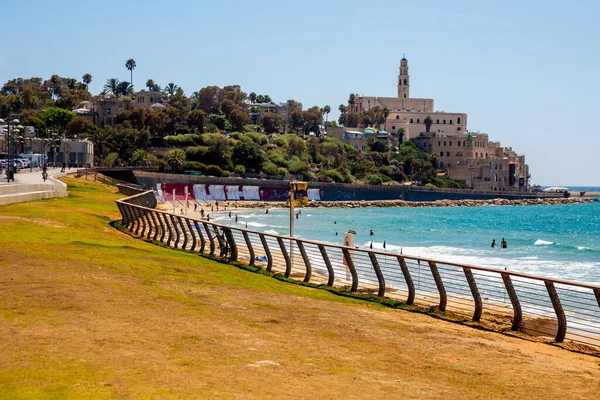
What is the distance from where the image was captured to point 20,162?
3625 inches

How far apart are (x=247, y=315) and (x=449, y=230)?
3132 inches

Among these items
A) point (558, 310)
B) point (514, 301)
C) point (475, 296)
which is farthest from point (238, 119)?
point (558, 310)

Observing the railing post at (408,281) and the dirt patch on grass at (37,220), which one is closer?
the railing post at (408,281)

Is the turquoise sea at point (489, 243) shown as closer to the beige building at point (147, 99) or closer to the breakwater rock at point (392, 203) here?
the breakwater rock at point (392, 203)

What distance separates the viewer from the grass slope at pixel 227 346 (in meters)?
8.29

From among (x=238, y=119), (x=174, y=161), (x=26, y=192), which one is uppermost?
(x=238, y=119)

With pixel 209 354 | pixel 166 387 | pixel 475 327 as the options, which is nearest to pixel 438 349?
pixel 475 327

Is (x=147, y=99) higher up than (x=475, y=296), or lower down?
higher up

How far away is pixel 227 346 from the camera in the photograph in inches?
395

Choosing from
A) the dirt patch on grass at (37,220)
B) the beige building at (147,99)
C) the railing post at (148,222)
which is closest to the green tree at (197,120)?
the beige building at (147,99)

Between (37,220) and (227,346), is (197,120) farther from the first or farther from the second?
(227,346)

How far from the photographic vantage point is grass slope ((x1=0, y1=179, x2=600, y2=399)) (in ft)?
27.2

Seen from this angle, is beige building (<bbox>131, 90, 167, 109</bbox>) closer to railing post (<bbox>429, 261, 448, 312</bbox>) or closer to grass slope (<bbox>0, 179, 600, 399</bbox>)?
grass slope (<bbox>0, 179, 600, 399</bbox>)

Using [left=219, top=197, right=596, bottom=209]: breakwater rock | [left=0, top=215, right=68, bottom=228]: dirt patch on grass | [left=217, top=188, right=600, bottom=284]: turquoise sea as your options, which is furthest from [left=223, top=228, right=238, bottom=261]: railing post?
[left=219, top=197, right=596, bottom=209]: breakwater rock
